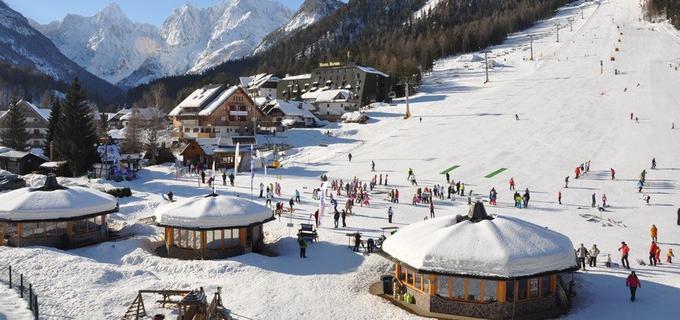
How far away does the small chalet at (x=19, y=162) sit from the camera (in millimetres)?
51625

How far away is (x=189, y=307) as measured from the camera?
16406mm

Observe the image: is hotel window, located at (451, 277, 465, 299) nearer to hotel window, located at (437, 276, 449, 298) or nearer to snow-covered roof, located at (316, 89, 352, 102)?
hotel window, located at (437, 276, 449, 298)

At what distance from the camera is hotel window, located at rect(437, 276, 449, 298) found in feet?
61.7

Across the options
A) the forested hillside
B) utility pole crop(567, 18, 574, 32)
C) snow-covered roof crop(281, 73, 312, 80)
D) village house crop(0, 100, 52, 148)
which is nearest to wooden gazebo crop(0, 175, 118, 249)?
village house crop(0, 100, 52, 148)

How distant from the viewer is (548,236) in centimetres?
2008

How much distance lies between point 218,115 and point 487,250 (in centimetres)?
5967

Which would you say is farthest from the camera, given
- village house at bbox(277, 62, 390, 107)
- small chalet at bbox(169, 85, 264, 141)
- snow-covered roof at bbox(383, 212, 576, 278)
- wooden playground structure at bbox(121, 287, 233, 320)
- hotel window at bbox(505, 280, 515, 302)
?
village house at bbox(277, 62, 390, 107)

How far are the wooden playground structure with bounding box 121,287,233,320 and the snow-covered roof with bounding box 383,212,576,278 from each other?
681 cm

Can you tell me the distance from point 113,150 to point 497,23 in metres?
132

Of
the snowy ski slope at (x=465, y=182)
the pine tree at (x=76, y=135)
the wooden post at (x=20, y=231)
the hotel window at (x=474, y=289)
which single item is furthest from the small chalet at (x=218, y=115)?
the hotel window at (x=474, y=289)

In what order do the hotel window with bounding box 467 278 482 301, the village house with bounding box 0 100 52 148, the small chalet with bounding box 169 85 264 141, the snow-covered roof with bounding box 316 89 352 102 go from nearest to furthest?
the hotel window with bounding box 467 278 482 301
the small chalet with bounding box 169 85 264 141
the village house with bounding box 0 100 52 148
the snow-covered roof with bounding box 316 89 352 102

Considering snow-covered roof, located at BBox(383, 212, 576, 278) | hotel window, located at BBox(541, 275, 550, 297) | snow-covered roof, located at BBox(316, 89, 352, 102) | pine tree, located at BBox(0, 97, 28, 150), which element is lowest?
hotel window, located at BBox(541, 275, 550, 297)

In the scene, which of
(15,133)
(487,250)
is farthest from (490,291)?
(15,133)

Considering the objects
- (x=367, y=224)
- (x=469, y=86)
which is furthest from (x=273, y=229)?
(x=469, y=86)
